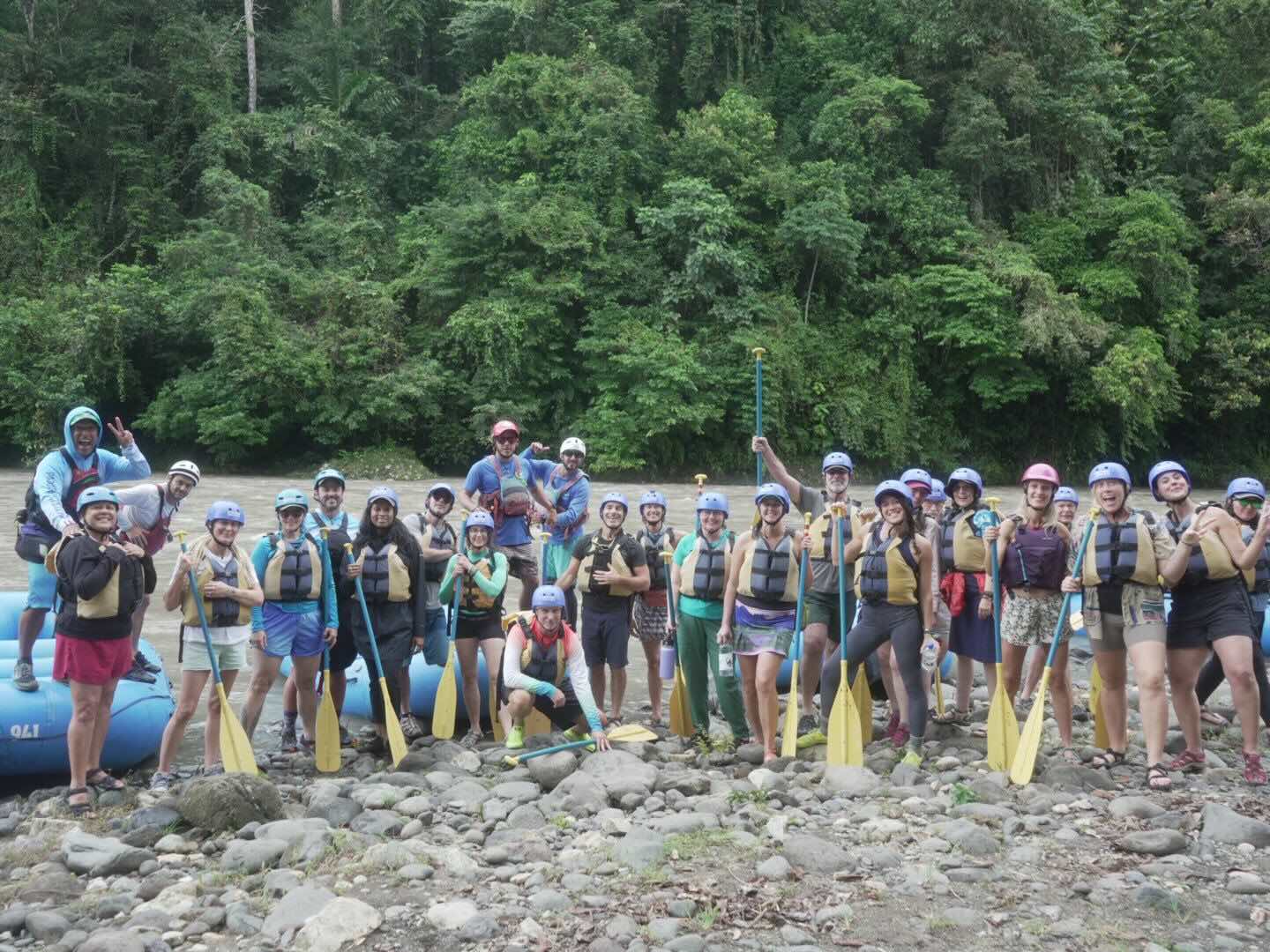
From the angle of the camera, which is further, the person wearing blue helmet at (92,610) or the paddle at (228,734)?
the paddle at (228,734)

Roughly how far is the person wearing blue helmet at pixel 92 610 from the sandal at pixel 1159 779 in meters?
4.87

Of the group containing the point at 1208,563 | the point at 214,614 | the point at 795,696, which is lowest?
the point at 795,696

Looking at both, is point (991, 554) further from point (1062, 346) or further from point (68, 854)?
point (1062, 346)

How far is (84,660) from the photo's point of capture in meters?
5.46

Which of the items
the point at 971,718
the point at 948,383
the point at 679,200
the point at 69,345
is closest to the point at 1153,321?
the point at 948,383

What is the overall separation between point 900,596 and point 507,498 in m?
2.82

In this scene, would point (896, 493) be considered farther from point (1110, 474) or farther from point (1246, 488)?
point (1246, 488)

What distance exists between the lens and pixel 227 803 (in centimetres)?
531

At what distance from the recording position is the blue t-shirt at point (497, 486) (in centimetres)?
773

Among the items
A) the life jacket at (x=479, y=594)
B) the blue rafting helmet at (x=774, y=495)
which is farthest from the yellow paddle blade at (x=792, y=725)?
the life jacket at (x=479, y=594)

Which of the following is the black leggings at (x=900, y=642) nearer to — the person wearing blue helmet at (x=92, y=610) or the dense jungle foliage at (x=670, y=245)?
the person wearing blue helmet at (x=92, y=610)

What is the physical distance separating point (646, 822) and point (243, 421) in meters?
21.1

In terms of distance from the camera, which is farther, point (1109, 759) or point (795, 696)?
point (795, 696)

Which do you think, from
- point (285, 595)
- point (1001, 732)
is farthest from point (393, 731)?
point (1001, 732)
